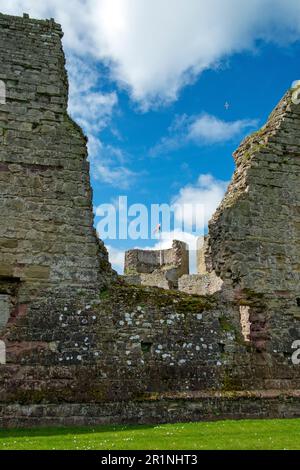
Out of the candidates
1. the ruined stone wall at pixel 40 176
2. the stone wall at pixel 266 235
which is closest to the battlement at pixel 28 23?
the ruined stone wall at pixel 40 176

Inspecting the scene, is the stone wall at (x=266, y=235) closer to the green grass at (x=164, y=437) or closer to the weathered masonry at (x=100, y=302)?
the weathered masonry at (x=100, y=302)

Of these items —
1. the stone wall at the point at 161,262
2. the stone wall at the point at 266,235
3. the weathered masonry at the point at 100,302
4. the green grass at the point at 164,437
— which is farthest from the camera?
the stone wall at the point at 161,262

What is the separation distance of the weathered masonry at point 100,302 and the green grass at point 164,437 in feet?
2.45

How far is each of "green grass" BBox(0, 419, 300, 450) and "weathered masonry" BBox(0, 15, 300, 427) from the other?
0.75m

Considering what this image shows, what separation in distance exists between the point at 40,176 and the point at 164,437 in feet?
19.6

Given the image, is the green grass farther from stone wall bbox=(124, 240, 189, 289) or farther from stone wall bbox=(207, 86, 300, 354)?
stone wall bbox=(124, 240, 189, 289)

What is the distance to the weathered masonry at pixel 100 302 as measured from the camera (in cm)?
994

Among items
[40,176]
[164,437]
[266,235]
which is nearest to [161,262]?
[266,235]

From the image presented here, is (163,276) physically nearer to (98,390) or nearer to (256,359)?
(256,359)

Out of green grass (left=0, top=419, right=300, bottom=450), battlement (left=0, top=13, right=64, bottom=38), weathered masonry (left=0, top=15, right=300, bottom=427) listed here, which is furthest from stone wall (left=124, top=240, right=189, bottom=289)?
green grass (left=0, top=419, right=300, bottom=450)

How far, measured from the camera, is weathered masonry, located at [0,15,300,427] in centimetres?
994

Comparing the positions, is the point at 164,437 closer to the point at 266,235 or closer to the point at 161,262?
the point at 266,235

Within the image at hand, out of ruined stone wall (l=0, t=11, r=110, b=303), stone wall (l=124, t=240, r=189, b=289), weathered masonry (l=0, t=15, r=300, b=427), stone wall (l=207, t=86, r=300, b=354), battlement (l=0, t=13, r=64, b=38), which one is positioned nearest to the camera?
weathered masonry (l=0, t=15, r=300, b=427)

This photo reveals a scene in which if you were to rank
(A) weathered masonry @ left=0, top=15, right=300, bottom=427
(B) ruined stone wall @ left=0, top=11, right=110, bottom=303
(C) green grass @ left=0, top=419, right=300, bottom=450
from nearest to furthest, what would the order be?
(C) green grass @ left=0, top=419, right=300, bottom=450 < (A) weathered masonry @ left=0, top=15, right=300, bottom=427 < (B) ruined stone wall @ left=0, top=11, right=110, bottom=303
